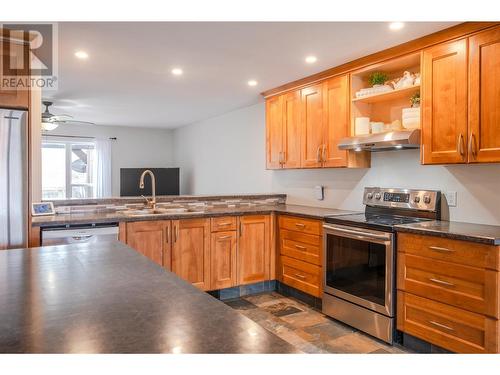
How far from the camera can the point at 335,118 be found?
3471 millimetres

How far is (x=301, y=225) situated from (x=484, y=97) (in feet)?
5.89

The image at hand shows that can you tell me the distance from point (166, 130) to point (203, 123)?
5.40ft

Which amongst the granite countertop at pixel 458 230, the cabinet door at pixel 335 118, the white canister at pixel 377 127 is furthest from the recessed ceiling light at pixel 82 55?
the granite countertop at pixel 458 230

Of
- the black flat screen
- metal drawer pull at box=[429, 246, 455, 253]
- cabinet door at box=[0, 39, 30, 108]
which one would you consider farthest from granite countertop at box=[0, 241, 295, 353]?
the black flat screen

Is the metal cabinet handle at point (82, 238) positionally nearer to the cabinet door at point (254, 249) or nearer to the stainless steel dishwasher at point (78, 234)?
the stainless steel dishwasher at point (78, 234)

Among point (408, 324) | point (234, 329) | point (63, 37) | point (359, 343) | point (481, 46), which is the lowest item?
point (359, 343)

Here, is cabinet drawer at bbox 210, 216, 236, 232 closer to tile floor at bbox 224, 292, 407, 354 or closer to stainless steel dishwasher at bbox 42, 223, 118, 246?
tile floor at bbox 224, 292, 407, 354

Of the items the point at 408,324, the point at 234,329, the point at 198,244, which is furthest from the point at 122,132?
the point at 234,329

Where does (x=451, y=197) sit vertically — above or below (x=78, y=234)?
above

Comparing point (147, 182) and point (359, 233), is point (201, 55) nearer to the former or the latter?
point (359, 233)

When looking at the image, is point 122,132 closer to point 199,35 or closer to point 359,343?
point 199,35

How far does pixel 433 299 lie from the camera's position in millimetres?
2342

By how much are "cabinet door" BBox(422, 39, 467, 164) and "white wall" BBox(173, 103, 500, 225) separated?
30 centimetres

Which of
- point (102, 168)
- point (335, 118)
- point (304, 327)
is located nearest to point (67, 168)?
point (102, 168)
